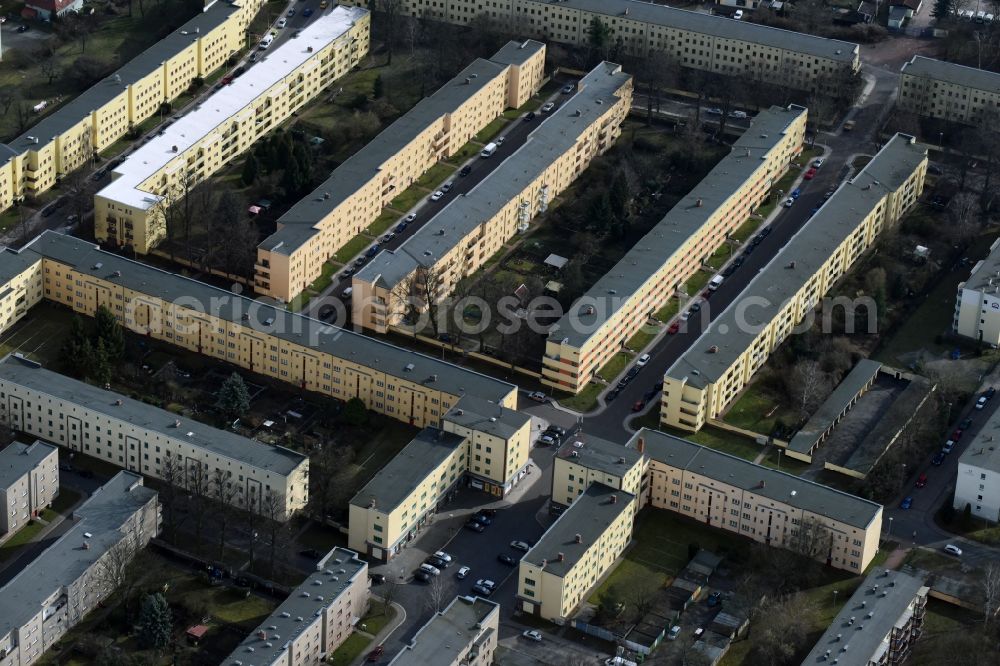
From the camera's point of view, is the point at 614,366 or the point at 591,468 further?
the point at 614,366

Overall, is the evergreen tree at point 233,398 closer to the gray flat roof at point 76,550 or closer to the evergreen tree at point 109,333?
the evergreen tree at point 109,333

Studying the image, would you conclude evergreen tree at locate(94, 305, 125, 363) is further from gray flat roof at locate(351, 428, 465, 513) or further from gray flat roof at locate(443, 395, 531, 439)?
gray flat roof at locate(443, 395, 531, 439)

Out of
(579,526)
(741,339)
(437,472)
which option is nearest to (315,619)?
(437,472)

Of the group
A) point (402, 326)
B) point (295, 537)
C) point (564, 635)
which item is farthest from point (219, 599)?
point (402, 326)

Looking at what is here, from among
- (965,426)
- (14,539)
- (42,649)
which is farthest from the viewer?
(965,426)

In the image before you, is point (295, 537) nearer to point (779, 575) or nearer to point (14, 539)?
point (14, 539)

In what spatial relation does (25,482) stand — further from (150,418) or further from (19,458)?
(150,418)
